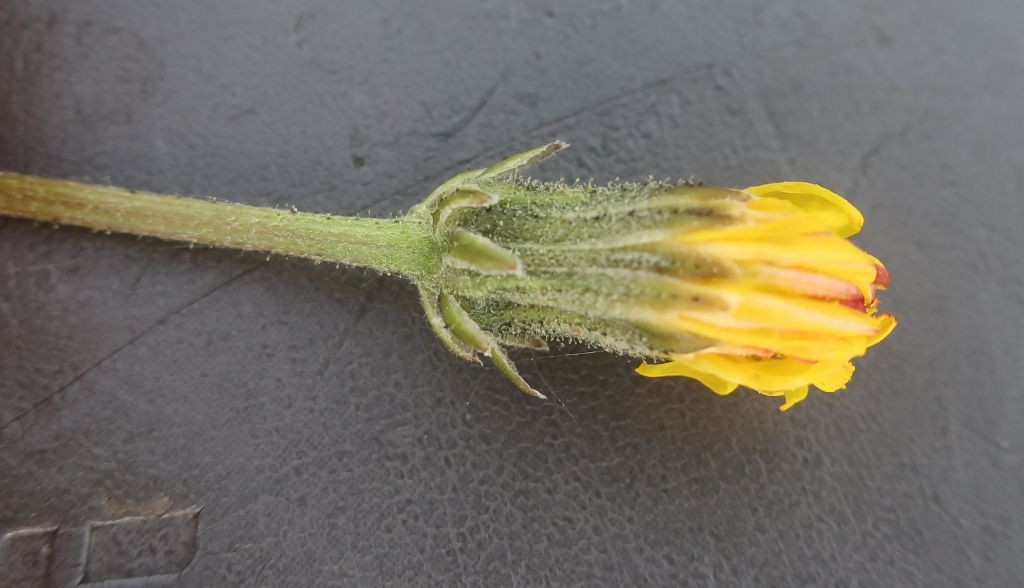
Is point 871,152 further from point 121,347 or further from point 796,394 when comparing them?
point 121,347

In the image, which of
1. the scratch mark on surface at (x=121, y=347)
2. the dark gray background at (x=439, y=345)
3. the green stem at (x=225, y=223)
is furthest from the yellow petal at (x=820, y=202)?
the scratch mark on surface at (x=121, y=347)

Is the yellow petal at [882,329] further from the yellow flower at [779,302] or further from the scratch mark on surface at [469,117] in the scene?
the scratch mark on surface at [469,117]

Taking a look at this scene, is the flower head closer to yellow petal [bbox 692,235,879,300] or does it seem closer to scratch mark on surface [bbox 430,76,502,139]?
yellow petal [bbox 692,235,879,300]

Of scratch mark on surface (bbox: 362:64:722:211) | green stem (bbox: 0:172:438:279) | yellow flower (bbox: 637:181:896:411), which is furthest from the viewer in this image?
scratch mark on surface (bbox: 362:64:722:211)

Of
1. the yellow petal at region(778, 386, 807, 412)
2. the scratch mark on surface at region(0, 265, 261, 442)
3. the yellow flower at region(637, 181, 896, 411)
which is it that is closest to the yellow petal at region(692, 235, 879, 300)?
the yellow flower at region(637, 181, 896, 411)

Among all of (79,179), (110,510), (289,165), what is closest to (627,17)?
(289,165)

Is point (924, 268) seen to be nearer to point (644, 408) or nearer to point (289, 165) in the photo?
point (644, 408)

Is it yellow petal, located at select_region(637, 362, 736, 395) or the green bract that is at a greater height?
the green bract
